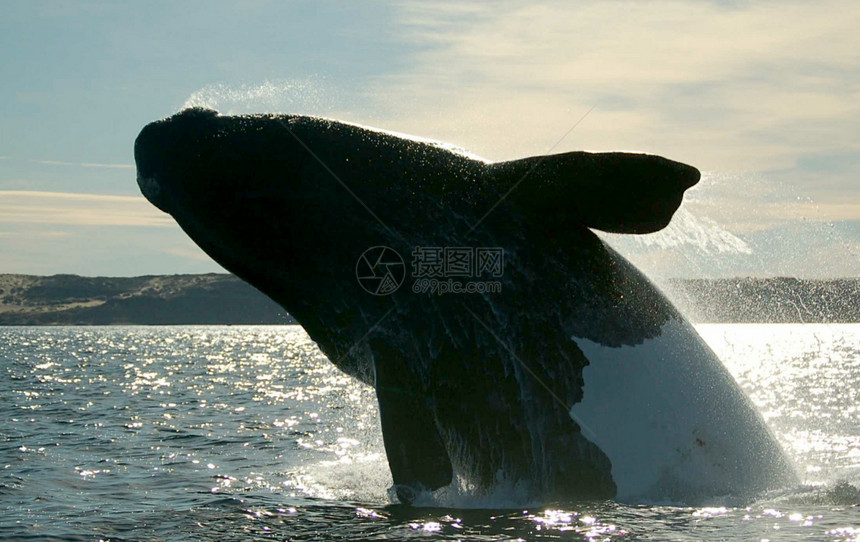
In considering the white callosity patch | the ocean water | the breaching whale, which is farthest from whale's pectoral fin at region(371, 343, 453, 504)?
the white callosity patch

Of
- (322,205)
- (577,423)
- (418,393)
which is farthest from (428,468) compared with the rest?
(322,205)

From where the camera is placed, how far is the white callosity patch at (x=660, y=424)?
29.0ft

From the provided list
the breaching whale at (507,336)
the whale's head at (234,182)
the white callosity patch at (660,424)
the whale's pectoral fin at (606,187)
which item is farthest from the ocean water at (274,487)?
the whale's pectoral fin at (606,187)

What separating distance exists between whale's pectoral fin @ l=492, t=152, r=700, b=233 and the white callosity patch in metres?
1.21

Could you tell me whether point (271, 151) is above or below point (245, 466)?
above

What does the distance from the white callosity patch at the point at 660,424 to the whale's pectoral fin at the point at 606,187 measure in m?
1.21

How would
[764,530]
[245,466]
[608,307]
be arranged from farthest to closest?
[245,466] < [608,307] < [764,530]

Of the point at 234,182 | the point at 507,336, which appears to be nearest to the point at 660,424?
the point at 507,336

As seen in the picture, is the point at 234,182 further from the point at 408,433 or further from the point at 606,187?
the point at 606,187

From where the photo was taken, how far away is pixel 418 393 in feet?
29.2

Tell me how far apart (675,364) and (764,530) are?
166 centimetres

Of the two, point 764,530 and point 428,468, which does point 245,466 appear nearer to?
point 428,468

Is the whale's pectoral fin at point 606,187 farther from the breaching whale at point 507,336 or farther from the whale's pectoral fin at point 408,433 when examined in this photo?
the whale's pectoral fin at point 408,433

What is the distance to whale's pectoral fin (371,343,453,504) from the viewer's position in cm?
874
